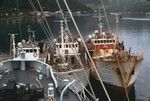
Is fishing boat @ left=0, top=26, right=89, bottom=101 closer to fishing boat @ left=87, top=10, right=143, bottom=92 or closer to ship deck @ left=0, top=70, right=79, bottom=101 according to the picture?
ship deck @ left=0, top=70, right=79, bottom=101

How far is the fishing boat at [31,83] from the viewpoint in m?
27.6

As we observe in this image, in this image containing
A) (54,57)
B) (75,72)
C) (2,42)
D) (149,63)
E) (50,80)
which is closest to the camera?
(50,80)

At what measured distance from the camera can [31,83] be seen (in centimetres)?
3356

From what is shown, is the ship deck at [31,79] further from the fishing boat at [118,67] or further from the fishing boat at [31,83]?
the fishing boat at [118,67]

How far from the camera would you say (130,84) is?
6047 centimetres

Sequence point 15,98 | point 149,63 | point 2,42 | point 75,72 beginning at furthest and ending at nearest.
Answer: point 2,42, point 149,63, point 75,72, point 15,98

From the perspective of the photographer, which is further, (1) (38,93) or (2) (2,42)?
(2) (2,42)

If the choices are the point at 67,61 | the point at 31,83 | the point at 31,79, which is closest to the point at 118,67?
the point at 67,61

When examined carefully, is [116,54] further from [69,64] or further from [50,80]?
[50,80]

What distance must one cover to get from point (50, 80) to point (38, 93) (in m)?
7.95

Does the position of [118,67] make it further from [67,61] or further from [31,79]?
[31,79]

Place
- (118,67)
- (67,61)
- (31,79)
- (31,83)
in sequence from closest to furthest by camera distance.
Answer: (31,83), (31,79), (118,67), (67,61)

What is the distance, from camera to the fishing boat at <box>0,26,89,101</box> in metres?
27.6

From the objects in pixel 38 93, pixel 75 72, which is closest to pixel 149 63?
pixel 75 72
